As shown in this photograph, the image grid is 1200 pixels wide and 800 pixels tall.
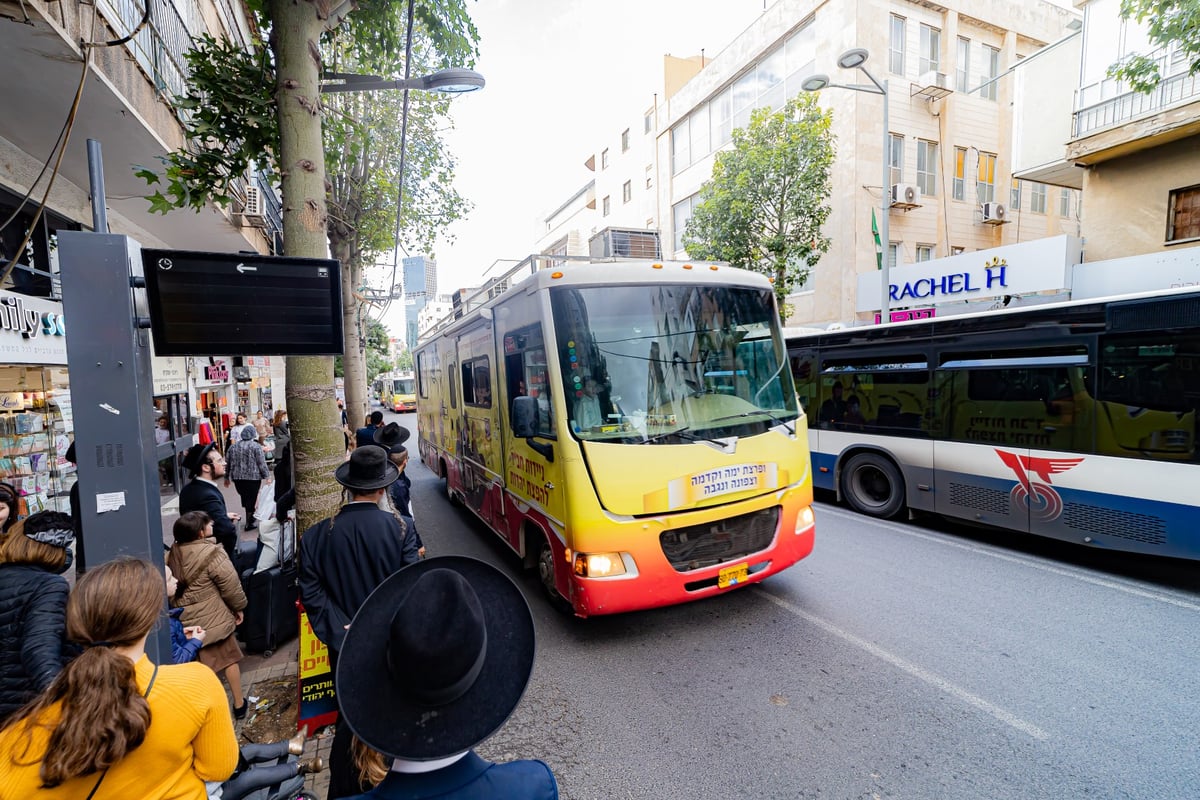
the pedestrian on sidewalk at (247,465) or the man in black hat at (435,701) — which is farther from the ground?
the man in black hat at (435,701)

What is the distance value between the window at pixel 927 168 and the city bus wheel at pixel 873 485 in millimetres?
14605

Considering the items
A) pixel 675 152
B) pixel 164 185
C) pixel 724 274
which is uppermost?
pixel 675 152

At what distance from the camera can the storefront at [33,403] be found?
6.52m

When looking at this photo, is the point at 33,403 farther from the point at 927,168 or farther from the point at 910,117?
the point at 927,168

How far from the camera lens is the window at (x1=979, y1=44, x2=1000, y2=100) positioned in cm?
1875

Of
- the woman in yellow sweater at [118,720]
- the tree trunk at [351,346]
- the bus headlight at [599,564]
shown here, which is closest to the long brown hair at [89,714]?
the woman in yellow sweater at [118,720]

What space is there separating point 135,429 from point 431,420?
28.7ft

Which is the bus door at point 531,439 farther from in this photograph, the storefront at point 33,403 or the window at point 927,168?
the window at point 927,168

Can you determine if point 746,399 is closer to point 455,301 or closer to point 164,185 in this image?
point 455,301

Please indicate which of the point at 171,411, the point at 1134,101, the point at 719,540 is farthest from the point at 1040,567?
the point at 171,411

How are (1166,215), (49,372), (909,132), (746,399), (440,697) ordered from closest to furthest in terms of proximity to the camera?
(440,697) < (746,399) < (49,372) < (1166,215) < (909,132)

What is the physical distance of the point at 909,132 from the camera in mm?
17656

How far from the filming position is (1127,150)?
11500mm

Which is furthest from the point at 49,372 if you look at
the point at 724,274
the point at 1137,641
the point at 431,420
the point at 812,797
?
the point at 1137,641
